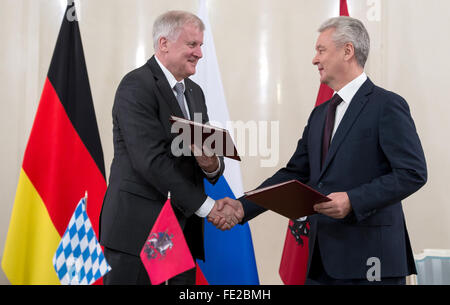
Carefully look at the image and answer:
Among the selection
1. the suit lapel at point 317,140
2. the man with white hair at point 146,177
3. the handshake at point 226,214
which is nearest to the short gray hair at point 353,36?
the suit lapel at point 317,140

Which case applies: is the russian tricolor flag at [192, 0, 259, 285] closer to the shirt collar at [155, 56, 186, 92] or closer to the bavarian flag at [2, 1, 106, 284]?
the bavarian flag at [2, 1, 106, 284]

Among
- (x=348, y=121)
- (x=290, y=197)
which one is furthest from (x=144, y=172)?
(x=348, y=121)

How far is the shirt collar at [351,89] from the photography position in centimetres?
273

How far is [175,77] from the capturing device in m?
2.96

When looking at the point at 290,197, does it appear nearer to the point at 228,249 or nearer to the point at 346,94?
the point at 346,94

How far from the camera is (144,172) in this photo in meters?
2.54

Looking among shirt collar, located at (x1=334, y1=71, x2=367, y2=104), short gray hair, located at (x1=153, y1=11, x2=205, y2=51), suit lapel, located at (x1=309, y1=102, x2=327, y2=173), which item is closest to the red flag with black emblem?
suit lapel, located at (x1=309, y1=102, x2=327, y2=173)

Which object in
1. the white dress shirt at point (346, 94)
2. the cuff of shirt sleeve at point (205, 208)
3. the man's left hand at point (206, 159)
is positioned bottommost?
the cuff of shirt sleeve at point (205, 208)

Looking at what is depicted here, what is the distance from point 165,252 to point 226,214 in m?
0.79

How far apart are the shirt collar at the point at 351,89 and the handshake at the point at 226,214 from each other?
933 mm

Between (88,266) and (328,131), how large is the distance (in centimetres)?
141

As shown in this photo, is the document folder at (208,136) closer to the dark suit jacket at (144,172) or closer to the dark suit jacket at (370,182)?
the dark suit jacket at (144,172)

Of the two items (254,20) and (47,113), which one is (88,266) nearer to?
(47,113)

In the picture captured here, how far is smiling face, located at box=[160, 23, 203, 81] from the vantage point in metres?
2.90
